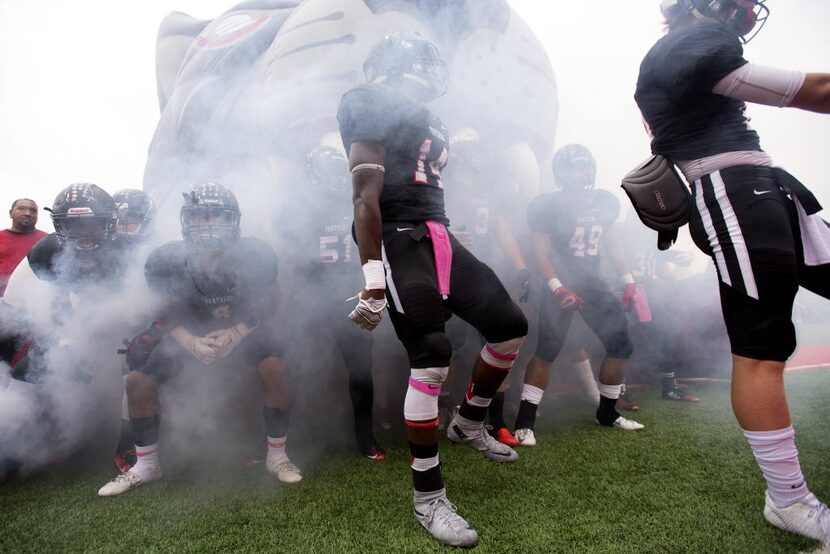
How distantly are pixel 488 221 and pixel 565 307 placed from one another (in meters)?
0.98

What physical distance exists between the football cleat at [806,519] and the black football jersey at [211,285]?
8.73 ft

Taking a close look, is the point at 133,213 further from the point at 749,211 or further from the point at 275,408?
the point at 749,211

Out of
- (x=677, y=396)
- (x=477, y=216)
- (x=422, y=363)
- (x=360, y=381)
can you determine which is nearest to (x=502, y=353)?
(x=422, y=363)

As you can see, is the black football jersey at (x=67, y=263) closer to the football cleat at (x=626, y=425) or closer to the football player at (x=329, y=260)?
the football player at (x=329, y=260)

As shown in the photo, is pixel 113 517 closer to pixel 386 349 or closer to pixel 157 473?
pixel 157 473

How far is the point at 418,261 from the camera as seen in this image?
2035 mm

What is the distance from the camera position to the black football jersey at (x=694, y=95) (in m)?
1.68

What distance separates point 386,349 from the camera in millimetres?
3459

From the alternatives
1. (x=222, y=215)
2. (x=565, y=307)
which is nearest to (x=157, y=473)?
(x=222, y=215)

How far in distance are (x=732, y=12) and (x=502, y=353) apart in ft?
5.62

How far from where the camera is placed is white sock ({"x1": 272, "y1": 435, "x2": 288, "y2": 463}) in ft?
8.62

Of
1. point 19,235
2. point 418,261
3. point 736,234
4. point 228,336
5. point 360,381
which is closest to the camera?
point 736,234

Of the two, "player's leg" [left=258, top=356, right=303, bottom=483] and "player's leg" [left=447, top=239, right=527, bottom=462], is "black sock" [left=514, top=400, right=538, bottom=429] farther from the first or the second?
"player's leg" [left=258, top=356, right=303, bottom=483]

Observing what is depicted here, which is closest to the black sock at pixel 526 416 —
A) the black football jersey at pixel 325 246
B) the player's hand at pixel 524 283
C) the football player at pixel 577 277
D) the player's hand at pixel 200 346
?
the football player at pixel 577 277
